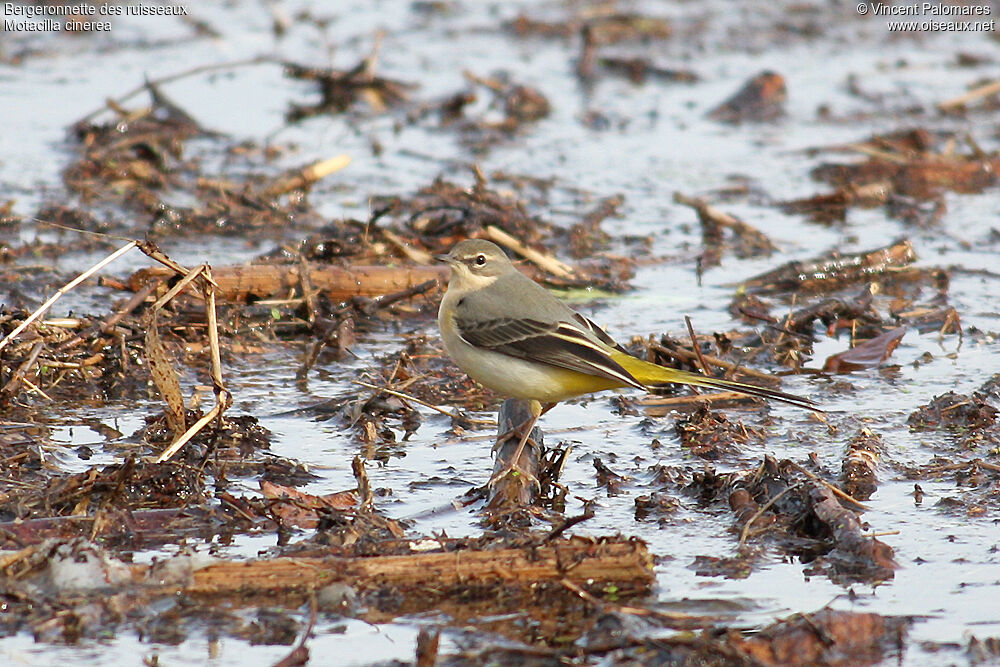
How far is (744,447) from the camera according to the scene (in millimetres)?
7555

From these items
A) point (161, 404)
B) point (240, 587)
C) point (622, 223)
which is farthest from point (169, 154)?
point (240, 587)

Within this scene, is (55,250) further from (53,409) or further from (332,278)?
(53,409)

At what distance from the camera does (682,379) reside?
278 inches

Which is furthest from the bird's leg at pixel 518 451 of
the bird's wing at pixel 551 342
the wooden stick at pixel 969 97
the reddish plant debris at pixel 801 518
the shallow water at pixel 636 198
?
the wooden stick at pixel 969 97

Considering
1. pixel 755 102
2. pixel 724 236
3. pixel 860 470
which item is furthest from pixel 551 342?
pixel 755 102

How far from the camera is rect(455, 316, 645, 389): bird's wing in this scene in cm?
699

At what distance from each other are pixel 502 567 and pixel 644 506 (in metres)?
1.34

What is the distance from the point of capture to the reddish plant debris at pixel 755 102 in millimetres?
15727

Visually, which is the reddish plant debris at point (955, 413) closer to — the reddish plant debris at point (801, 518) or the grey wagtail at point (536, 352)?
the grey wagtail at point (536, 352)

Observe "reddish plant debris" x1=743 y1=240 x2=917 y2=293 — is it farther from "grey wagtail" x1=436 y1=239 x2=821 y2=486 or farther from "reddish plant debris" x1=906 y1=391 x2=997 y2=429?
"grey wagtail" x1=436 y1=239 x2=821 y2=486

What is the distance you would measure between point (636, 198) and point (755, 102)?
12.0 ft

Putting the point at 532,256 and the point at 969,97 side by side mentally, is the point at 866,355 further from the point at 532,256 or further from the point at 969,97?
the point at 969,97

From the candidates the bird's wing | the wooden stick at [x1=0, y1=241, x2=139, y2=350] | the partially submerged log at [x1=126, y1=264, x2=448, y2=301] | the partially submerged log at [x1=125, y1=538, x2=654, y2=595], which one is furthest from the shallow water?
the wooden stick at [x1=0, y1=241, x2=139, y2=350]

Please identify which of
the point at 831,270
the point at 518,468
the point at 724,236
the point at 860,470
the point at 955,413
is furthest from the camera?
the point at 724,236
